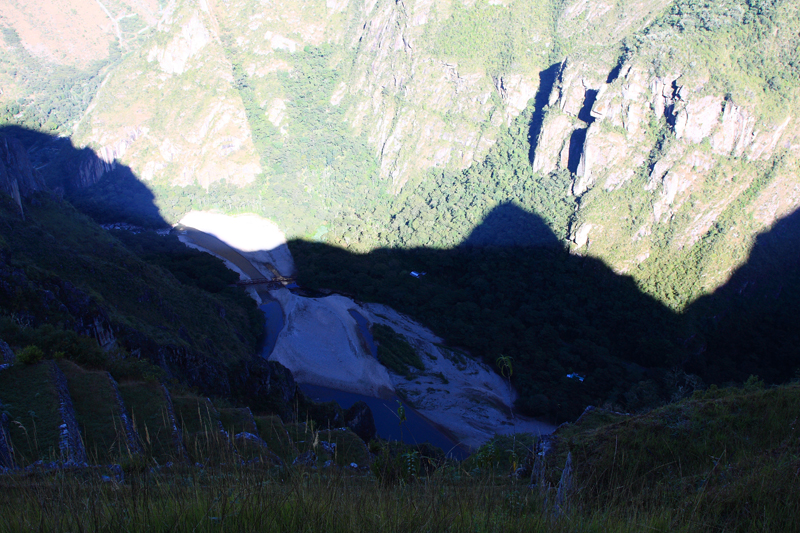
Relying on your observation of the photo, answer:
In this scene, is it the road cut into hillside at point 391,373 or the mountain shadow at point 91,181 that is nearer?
the road cut into hillside at point 391,373

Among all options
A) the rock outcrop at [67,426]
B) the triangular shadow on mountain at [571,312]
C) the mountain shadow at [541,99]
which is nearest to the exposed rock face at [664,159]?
the triangular shadow on mountain at [571,312]

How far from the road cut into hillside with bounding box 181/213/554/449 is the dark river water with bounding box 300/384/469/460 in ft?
1.86

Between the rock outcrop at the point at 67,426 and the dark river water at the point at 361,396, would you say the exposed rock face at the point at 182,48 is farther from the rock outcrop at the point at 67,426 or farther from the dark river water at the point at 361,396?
the rock outcrop at the point at 67,426

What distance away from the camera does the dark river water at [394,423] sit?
3247 cm

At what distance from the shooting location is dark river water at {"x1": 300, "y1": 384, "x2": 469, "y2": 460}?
107 feet

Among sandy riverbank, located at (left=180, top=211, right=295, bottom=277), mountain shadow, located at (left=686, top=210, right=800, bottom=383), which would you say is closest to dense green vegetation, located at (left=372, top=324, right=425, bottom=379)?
sandy riverbank, located at (left=180, top=211, right=295, bottom=277)

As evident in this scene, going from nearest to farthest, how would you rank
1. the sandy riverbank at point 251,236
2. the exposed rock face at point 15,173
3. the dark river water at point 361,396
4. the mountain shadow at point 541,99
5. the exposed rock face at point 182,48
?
the dark river water at point 361,396
the exposed rock face at point 15,173
the sandy riverbank at point 251,236
the mountain shadow at point 541,99
the exposed rock face at point 182,48

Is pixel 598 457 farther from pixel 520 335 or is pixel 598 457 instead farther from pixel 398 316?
pixel 398 316

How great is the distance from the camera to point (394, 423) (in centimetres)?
3469

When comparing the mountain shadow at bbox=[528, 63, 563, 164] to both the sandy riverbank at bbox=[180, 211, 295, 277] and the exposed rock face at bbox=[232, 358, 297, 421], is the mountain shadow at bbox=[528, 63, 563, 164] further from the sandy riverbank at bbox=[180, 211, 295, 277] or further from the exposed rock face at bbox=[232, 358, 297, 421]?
the exposed rock face at bbox=[232, 358, 297, 421]

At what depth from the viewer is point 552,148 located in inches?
2704

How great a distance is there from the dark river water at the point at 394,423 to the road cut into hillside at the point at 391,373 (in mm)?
568

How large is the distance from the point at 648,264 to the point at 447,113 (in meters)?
47.4

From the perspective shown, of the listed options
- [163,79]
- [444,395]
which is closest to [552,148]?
[444,395]
